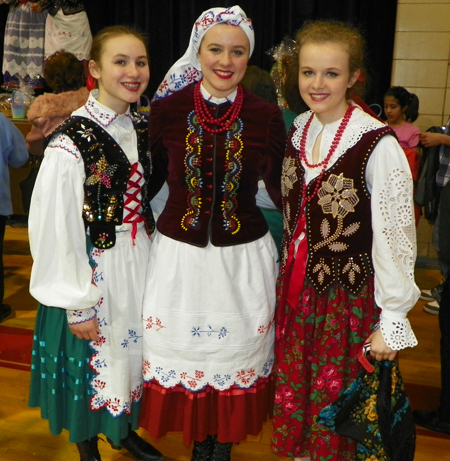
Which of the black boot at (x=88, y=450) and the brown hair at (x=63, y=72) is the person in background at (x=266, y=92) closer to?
the black boot at (x=88, y=450)

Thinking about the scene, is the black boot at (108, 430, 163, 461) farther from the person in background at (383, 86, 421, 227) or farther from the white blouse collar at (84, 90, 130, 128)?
the person in background at (383, 86, 421, 227)

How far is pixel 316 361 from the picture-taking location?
1.66 meters

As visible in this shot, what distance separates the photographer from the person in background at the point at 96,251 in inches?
63.5

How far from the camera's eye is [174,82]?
1787 mm

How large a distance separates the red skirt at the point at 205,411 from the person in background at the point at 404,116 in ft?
7.48

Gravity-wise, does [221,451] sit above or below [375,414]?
below

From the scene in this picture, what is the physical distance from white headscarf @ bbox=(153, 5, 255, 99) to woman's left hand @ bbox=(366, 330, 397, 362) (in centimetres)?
89

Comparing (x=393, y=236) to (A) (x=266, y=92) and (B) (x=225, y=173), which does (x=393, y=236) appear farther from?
(A) (x=266, y=92)

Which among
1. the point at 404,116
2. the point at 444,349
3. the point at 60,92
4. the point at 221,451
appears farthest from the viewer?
the point at 404,116

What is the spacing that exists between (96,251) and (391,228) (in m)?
0.83

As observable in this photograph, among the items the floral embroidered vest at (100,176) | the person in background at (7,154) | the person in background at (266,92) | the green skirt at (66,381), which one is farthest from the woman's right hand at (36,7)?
the green skirt at (66,381)

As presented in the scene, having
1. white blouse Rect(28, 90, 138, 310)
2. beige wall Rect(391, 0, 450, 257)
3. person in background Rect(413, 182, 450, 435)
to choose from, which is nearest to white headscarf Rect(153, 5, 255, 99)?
white blouse Rect(28, 90, 138, 310)

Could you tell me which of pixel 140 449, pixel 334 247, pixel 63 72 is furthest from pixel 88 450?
pixel 63 72

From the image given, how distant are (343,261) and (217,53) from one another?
68 centimetres
